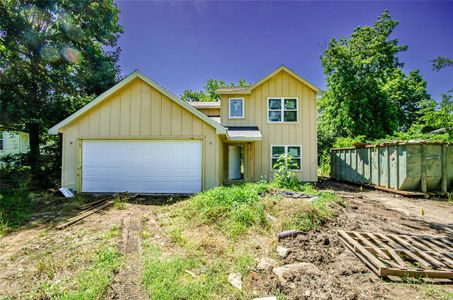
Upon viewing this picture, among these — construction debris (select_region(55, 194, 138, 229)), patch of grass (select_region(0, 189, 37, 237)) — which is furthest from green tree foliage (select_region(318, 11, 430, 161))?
patch of grass (select_region(0, 189, 37, 237))

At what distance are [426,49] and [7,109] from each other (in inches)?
895

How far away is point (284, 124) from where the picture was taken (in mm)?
12625

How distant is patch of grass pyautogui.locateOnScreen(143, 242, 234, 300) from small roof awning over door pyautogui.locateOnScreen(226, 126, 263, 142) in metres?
7.40

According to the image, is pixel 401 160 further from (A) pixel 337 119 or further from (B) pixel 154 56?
(B) pixel 154 56

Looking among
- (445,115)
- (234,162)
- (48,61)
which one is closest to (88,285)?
(234,162)

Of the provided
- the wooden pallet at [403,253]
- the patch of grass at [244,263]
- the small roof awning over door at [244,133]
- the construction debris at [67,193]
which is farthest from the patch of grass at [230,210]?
the construction debris at [67,193]

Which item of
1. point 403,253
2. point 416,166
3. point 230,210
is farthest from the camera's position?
point 416,166

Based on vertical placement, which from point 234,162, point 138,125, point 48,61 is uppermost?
point 48,61

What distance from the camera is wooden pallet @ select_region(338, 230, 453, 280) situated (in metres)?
3.04

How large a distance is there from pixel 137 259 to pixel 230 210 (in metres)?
2.48

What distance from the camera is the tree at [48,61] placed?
1082cm

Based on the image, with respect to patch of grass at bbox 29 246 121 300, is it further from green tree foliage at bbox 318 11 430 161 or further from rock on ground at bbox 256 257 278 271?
green tree foliage at bbox 318 11 430 161

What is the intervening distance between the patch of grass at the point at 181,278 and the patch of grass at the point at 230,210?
1.32 meters

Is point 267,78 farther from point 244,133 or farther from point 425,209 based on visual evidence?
point 425,209
